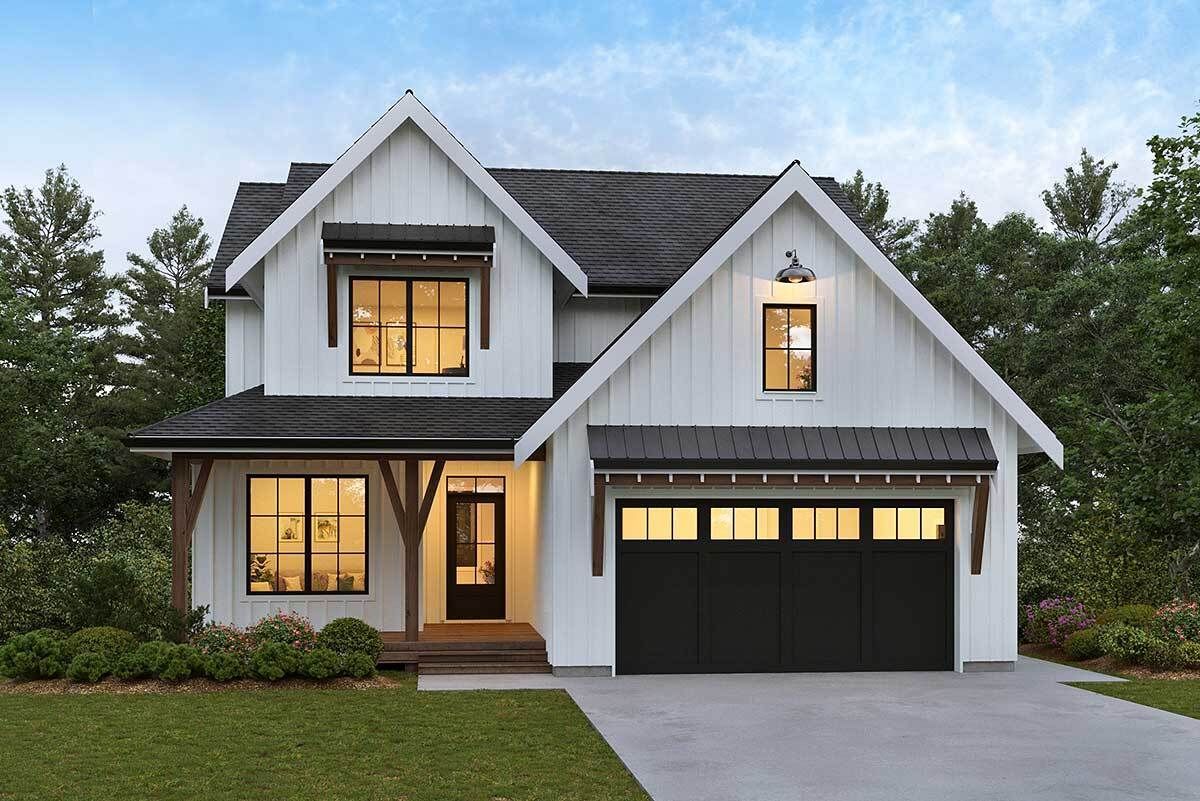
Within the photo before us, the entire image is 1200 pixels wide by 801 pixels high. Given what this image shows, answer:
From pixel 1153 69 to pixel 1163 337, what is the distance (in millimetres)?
12205

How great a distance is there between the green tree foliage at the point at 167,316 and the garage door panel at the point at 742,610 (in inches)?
676

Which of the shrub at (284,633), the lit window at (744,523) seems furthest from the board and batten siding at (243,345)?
the lit window at (744,523)

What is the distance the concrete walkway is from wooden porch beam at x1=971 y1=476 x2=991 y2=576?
4.52ft

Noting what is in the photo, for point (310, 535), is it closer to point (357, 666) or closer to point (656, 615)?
point (357, 666)

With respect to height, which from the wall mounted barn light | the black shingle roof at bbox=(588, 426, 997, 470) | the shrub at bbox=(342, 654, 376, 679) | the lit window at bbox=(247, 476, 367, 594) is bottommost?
the shrub at bbox=(342, 654, 376, 679)

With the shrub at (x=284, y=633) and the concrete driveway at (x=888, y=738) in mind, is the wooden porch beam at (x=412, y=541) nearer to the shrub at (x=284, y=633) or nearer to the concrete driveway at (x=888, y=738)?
the shrub at (x=284, y=633)

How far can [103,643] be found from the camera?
13805mm

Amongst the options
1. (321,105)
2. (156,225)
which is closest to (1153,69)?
(156,225)

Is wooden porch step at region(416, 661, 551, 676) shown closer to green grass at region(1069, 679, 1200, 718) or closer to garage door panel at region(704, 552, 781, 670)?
garage door panel at region(704, 552, 781, 670)

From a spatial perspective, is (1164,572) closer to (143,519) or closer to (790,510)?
(790,510)

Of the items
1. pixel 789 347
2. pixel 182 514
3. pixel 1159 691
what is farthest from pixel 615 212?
pixel 1159 691

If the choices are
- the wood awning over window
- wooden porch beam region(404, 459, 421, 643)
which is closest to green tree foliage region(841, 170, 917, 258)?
the wood awning over window

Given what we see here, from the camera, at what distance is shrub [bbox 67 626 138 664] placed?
540 inches

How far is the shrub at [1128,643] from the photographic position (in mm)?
15188
